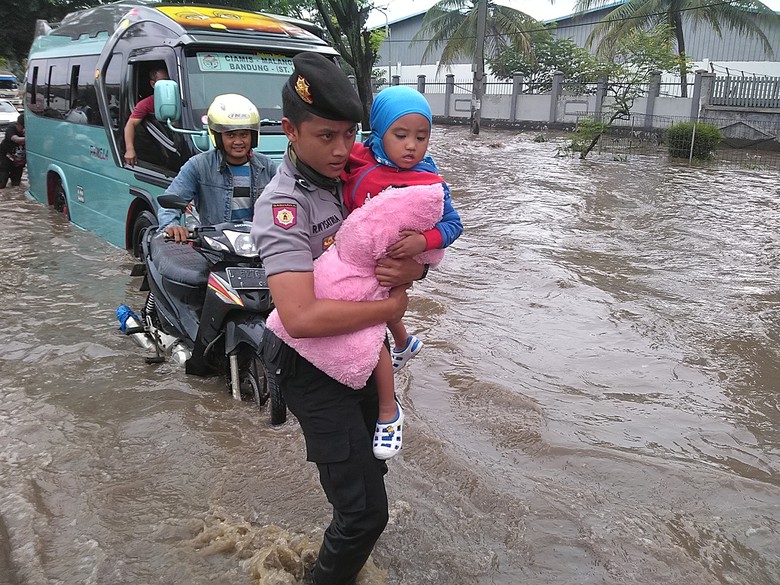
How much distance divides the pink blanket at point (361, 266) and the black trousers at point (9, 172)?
11.8 metres

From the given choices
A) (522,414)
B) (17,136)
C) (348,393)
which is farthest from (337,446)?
(17,136)

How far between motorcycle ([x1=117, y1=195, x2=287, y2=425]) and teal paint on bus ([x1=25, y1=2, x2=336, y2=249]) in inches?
55.4

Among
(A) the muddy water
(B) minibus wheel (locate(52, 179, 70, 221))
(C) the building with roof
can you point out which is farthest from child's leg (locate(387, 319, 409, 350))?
(C) the building with roof

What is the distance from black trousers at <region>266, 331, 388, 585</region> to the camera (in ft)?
6.61

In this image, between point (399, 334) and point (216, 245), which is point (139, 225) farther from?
point (399, 334)

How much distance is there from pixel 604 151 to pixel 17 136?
14.6 m

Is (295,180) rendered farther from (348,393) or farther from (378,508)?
(378,508)

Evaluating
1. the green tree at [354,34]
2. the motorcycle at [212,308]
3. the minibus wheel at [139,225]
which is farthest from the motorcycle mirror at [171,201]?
the green tree at [354,34]

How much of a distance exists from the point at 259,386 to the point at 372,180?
2.16 meters

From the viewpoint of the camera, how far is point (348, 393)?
6.78 ft

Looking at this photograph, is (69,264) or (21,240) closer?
(69,264)

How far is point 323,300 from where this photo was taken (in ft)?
6.10

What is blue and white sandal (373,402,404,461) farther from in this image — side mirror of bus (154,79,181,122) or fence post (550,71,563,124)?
fence post (550,71,563,124)

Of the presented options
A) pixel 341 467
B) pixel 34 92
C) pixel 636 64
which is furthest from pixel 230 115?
pixel 636 64
